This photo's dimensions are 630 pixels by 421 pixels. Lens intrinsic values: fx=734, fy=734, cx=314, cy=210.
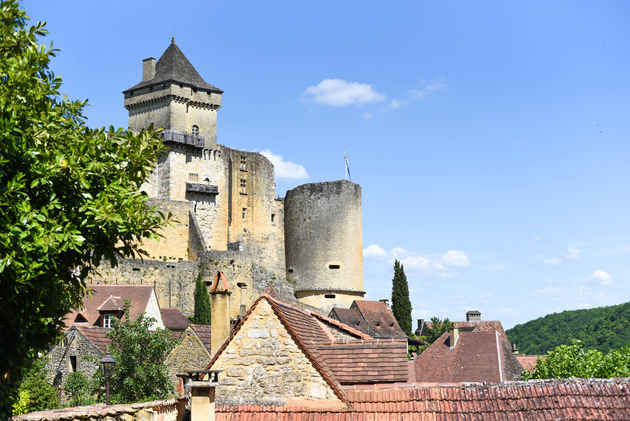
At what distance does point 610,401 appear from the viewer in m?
10.4

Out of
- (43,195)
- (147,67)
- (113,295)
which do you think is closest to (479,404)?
(43,195)

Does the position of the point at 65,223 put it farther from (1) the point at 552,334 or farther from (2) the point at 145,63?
(1) the point at 552,334

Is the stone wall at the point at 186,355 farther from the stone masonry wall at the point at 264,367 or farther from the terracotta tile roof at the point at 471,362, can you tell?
the stone masonry wall at the point at 264,367

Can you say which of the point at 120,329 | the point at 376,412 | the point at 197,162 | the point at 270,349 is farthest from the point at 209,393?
the point at 197,162

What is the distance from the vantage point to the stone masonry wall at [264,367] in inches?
480

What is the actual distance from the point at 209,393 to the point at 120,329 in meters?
17.3

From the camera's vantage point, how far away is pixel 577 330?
110125 millimetres

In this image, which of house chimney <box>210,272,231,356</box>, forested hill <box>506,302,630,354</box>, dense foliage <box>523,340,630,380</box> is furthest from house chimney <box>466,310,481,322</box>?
house chimney <box>210,272,231,356</box>

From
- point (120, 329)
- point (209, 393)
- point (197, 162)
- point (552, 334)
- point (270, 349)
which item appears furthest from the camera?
point (552, 334)

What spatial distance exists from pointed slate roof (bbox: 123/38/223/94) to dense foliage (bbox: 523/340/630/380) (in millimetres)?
44626

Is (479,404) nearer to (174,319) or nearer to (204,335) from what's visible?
(204,335)

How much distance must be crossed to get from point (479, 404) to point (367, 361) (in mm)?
2930

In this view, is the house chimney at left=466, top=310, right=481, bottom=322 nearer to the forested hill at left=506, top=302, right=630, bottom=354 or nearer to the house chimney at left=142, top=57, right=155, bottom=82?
the forested hill at left=506, top=302, right=630, bottom=354

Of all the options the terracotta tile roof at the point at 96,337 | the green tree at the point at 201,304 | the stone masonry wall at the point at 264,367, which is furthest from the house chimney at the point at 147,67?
the stone masonry wall at the point at 264,367
